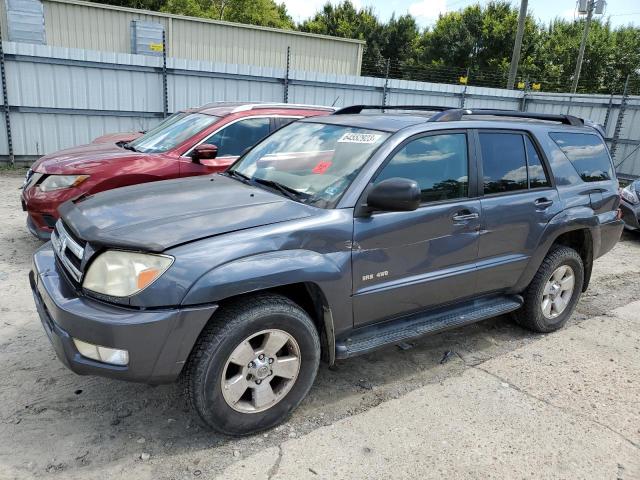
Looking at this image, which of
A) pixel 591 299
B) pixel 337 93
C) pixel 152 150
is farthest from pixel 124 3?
pixel 591 299

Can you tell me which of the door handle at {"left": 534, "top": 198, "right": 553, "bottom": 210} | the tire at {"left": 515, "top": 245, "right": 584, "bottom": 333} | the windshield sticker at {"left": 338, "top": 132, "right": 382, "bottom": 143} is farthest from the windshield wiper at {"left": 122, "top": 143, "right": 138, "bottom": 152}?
the tire at {"left": 515, "top": 245, "right": 584, "bottom": 333}

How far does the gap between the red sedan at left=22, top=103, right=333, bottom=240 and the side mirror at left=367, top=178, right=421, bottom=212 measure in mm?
2881

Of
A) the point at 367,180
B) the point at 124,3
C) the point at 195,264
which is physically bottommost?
the point at 195,264

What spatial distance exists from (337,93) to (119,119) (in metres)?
5.51

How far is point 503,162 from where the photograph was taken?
3.89 meters

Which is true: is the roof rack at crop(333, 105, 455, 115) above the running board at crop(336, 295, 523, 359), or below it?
above

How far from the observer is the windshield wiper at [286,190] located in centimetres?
318

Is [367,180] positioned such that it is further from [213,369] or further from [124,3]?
[124,3]

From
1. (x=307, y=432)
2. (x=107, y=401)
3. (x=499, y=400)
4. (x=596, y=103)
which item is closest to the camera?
(x=307, y=432)

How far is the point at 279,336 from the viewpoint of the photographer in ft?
9.23

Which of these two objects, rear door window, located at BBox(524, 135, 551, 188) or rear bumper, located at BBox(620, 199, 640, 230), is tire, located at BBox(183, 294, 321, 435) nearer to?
rear door window, located at BBox(524, 135, 551, 188)

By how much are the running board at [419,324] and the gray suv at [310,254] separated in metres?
0.01

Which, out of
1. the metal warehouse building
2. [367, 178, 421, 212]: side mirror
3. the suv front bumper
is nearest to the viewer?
the suv front bumper

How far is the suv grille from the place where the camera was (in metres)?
2.75
